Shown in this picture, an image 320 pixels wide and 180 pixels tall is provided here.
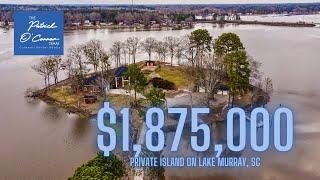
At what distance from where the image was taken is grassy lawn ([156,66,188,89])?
5.15m

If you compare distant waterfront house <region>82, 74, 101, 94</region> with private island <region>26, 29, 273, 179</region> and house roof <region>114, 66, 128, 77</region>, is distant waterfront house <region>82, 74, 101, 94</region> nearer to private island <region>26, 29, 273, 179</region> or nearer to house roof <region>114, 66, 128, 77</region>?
private island <region>26, 29, 273, 179</region>

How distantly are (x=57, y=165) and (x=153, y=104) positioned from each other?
86cm

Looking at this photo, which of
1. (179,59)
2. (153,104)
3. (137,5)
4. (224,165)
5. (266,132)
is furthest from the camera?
(179,59)

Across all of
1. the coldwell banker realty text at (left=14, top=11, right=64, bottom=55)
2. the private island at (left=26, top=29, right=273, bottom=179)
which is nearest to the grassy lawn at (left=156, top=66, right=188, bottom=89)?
the private island at (left=26, top=29, right=273, bottom=179)

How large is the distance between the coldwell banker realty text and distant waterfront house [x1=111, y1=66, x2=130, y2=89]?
1679mm

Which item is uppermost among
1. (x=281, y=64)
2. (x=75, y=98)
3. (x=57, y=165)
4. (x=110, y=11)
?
(x=110, y=11)

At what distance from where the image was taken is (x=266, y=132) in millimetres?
3094

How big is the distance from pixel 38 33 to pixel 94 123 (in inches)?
62.2

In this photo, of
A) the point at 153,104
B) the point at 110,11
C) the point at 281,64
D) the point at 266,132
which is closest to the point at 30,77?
the point at 110,11

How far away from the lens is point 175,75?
5.53 metres

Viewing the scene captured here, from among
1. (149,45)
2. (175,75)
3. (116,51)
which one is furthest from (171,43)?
(116,51)

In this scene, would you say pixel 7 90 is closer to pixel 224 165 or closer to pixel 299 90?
pixel 224 165

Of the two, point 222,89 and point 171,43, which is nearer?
point 222,89

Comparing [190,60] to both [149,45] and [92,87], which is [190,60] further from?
[92,87]
